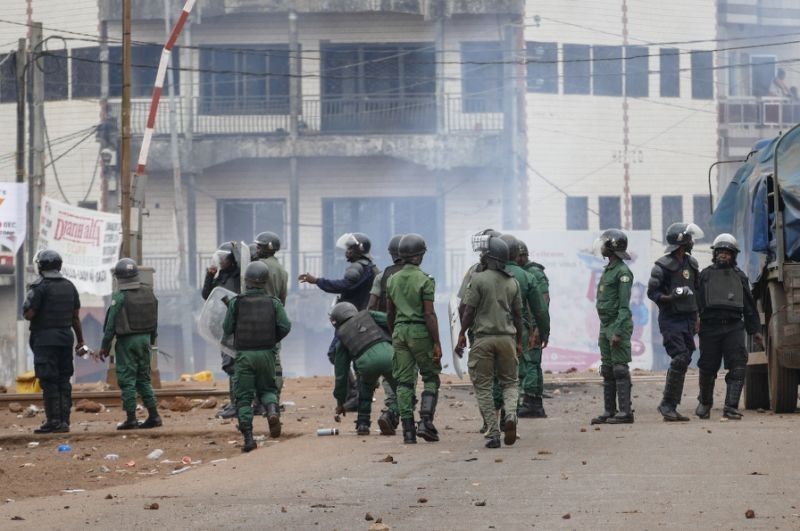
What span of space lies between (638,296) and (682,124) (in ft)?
40.9

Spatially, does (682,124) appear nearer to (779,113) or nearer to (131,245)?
(779,113)

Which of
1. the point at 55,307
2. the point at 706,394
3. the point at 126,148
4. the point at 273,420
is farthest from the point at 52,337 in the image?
the point at 126,148

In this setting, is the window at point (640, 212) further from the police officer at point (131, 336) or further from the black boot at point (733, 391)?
the police officer at point (131, 336)

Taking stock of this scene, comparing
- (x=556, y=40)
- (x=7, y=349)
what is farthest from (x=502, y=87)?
(x=7, y=349)

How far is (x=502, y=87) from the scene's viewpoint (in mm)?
38562

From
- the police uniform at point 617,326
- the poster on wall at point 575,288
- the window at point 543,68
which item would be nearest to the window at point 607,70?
the window at point 543,68

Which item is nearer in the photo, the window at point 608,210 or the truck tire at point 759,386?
the truck tire at point 759,386

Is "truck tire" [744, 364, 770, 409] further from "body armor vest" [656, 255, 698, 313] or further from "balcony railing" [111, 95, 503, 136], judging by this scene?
"balcony railing" [111, 95, 503, 136]

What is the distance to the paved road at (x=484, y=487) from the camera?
829 cm

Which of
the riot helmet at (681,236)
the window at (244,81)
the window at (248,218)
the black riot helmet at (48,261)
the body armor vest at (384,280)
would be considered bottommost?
the body armor vest at (384,280)

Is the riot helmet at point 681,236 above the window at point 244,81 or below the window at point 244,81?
below

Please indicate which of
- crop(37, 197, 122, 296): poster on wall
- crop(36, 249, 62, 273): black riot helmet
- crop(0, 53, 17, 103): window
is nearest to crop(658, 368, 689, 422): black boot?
crop(36, 249, 62, 273): black riot helmet

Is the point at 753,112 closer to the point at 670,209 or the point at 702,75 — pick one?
the point at 702,75

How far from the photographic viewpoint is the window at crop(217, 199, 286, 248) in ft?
127
